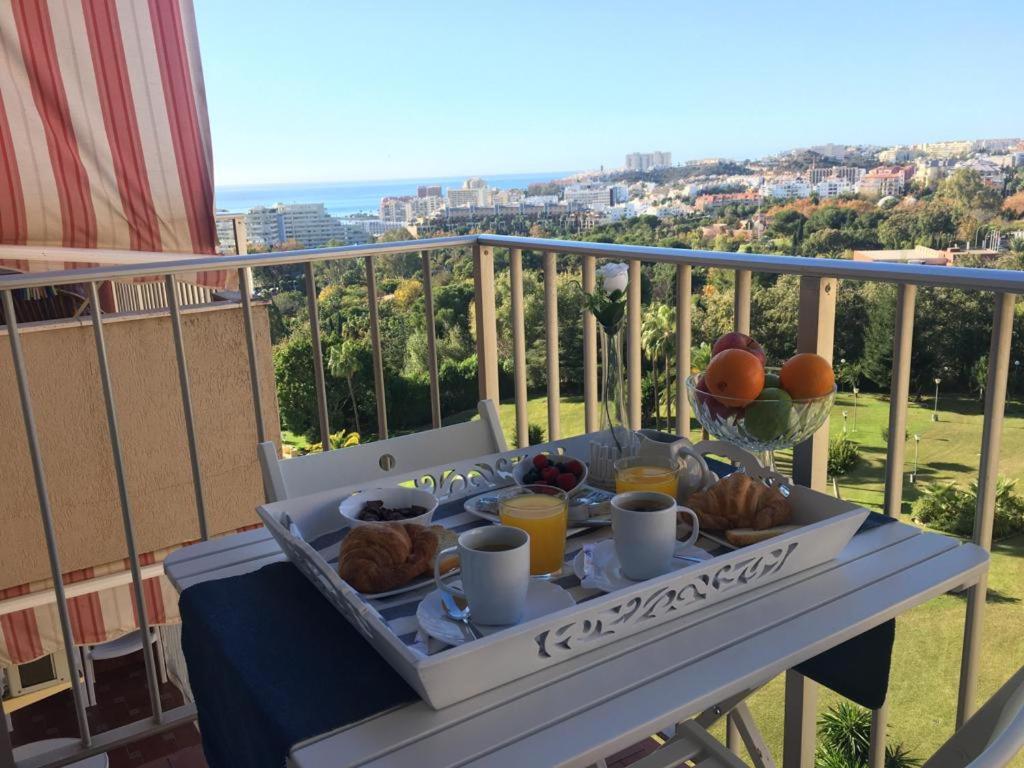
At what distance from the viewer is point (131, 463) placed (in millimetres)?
7250

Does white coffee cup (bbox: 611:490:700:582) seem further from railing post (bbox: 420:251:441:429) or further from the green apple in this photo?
railing post (bbox: 420:251:441:429)

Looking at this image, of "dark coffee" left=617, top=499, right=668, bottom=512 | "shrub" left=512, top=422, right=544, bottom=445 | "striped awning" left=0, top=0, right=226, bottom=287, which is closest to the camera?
"dark coffee" left=617, top=499, right=668, bottom=512

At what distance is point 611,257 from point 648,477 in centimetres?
124

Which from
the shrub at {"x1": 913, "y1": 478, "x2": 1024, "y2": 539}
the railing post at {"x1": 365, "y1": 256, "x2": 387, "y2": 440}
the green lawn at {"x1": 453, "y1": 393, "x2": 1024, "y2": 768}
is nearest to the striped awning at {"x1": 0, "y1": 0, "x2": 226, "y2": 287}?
the railing post at {"x1": 365, "y1": 256, "x2": 387, "y2": 440}

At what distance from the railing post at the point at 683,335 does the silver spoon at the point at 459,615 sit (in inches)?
51.8

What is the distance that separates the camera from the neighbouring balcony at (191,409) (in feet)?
5.99

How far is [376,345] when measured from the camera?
280 cm

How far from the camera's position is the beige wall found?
6691 mm

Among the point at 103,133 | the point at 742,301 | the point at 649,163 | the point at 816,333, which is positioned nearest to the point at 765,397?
the point at 816,333

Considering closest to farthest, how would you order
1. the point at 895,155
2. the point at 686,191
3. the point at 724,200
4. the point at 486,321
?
the point at 486,321
the point at 724,200
the point at 686,191
the point at 895,155

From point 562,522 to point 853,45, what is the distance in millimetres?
44185

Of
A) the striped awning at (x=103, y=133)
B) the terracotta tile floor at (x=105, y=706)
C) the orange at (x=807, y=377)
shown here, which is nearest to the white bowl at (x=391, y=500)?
the orange at (x=807, y=377)

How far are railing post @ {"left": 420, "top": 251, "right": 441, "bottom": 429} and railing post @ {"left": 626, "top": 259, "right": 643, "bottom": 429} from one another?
2.19ft

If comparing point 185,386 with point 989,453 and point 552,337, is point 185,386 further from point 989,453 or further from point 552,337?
point 989,453
